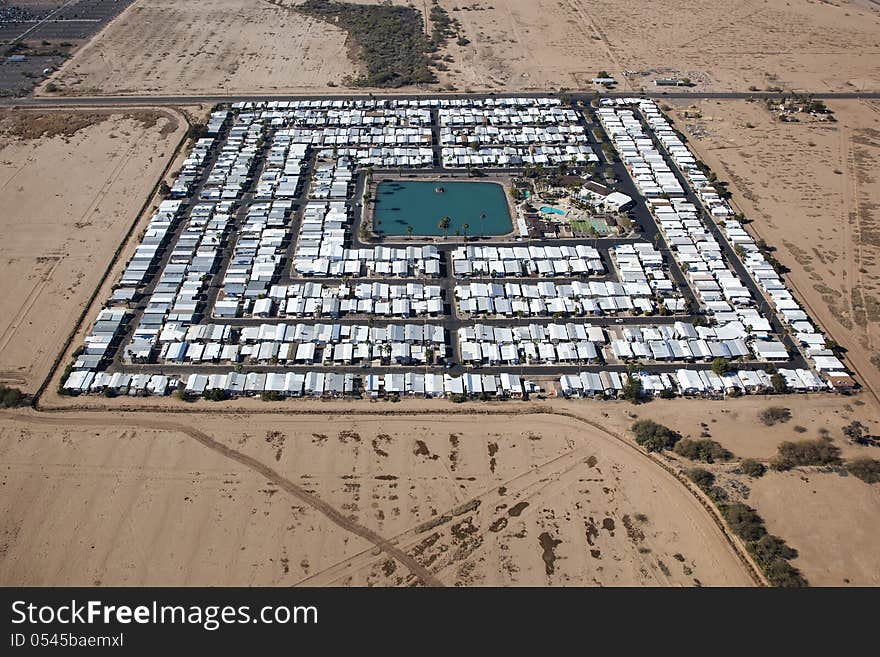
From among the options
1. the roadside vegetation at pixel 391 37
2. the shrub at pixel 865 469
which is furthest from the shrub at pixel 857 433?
the roadside vegetation at pixel 391 37

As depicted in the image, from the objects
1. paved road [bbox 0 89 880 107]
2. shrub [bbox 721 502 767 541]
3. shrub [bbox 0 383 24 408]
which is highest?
paved road [bbox 0 89 880 107]

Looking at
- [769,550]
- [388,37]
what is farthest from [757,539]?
[388,37]

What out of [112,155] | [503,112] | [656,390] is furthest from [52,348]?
[503,112]

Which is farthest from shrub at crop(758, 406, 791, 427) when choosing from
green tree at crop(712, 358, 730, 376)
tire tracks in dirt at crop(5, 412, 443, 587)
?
tire tracks in dirt at crop(5, 412, 443, 587)

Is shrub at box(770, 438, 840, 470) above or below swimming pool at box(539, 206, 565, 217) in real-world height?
below

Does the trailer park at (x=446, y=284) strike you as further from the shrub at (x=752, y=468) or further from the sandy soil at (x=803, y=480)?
the shrub at (x=752, y=468)

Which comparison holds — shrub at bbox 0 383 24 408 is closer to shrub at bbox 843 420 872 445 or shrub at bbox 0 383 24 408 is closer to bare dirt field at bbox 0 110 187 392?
bare dirt field at bbox 0 110 187 392
